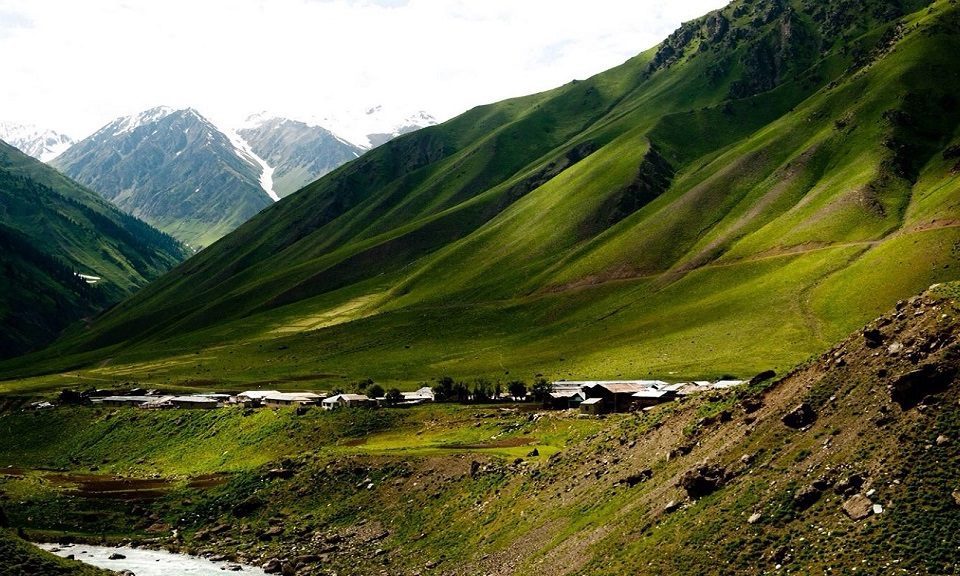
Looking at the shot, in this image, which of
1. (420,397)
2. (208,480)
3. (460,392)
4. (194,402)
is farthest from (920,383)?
(194,402)

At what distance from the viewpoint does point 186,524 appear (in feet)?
288

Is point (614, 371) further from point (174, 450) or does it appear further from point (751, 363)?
point (174, 450)

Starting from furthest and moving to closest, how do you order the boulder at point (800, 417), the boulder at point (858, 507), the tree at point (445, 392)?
the tree at point (445, 392)
the boulder at point (800, 417)
the boulder at point (858, 507)

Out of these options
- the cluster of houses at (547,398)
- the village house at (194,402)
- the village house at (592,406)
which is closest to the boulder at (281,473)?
the cluster of houses at (547,398)

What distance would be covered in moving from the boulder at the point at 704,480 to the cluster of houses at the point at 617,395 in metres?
60.4

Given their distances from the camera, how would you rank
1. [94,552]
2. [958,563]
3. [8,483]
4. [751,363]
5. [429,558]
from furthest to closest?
1. [751,363]
2. [8,483]
3. [94,552]
4. [429,558]
5. [958,563]

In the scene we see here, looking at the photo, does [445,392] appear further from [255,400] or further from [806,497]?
[806,497]

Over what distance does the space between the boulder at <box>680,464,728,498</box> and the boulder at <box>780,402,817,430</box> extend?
4735 millimetres

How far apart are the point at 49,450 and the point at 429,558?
306 feet

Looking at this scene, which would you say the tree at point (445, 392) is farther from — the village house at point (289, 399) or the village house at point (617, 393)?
the village house at point (617, 393)

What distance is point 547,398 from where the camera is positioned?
124375mm

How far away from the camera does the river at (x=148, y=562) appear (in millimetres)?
71750

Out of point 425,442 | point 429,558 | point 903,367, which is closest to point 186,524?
point 425,442

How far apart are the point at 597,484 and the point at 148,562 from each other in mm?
41617
